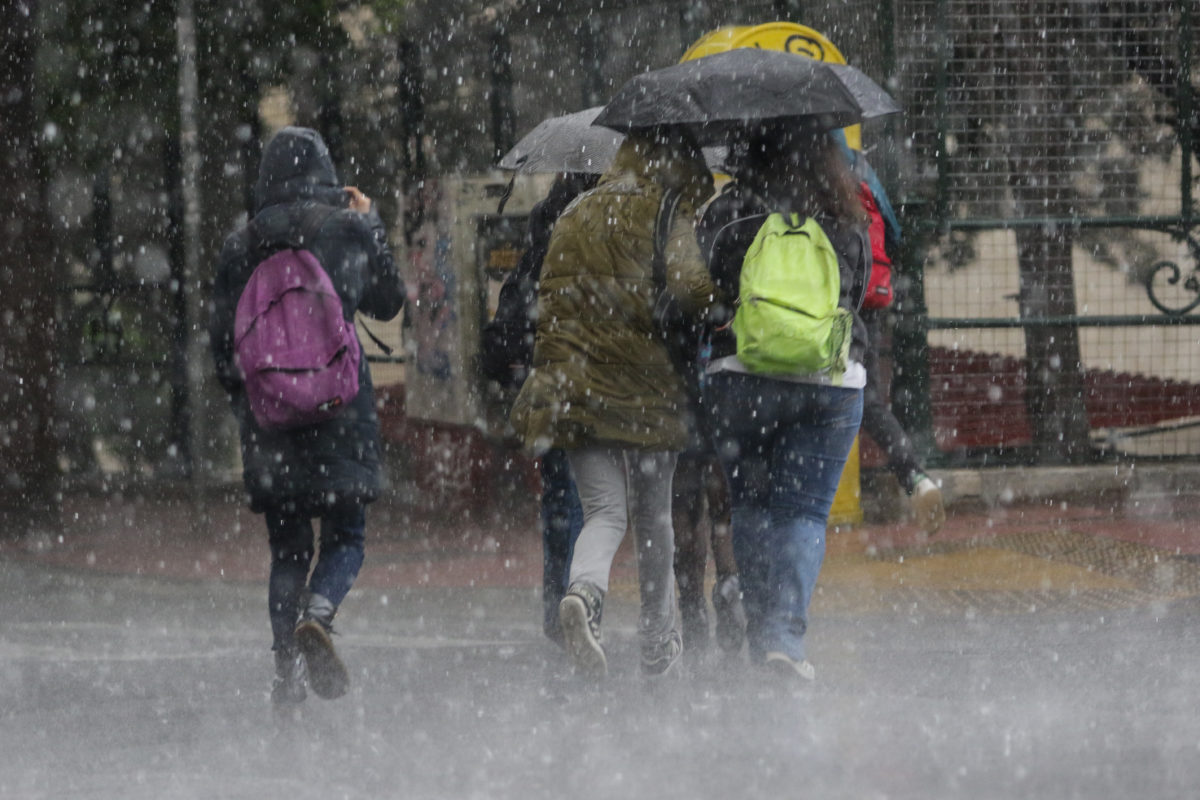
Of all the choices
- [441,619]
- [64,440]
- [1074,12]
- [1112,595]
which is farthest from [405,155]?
[1112,595]

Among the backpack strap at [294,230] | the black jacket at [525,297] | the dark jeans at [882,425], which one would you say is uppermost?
the backpack strap at [294,230]

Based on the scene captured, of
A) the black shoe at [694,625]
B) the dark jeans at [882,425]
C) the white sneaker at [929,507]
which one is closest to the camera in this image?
the white sneaker at [929,507]

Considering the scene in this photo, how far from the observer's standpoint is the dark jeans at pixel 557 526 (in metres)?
6.34

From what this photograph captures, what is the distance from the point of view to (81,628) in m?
7.30

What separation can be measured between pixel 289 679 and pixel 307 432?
79cm

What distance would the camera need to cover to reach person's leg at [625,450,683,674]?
18.2ft

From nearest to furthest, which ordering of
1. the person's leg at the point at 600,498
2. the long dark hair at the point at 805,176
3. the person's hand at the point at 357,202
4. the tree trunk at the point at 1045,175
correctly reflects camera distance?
the long dark hair at the point at 805,176
the person's leg at the point at 600,498
the person's hand at the point at 357,202
the tree trunk at the point at 1045,175

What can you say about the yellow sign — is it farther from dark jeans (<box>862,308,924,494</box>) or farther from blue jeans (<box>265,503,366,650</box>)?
blue jeans (<box>265,503,366,650</box>)

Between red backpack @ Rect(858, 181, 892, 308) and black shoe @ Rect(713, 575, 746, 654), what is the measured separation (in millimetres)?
1154

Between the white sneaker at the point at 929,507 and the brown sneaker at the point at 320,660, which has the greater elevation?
the white sneaker at the point at 929,507

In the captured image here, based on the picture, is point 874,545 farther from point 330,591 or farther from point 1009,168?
point 330,591

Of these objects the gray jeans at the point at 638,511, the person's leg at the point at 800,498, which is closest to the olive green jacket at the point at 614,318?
the gray jeans at the point at 638,511

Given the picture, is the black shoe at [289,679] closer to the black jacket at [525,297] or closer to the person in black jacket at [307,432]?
the person in black jacket at [307,432]

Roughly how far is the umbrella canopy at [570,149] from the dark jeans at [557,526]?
104 centimetres
